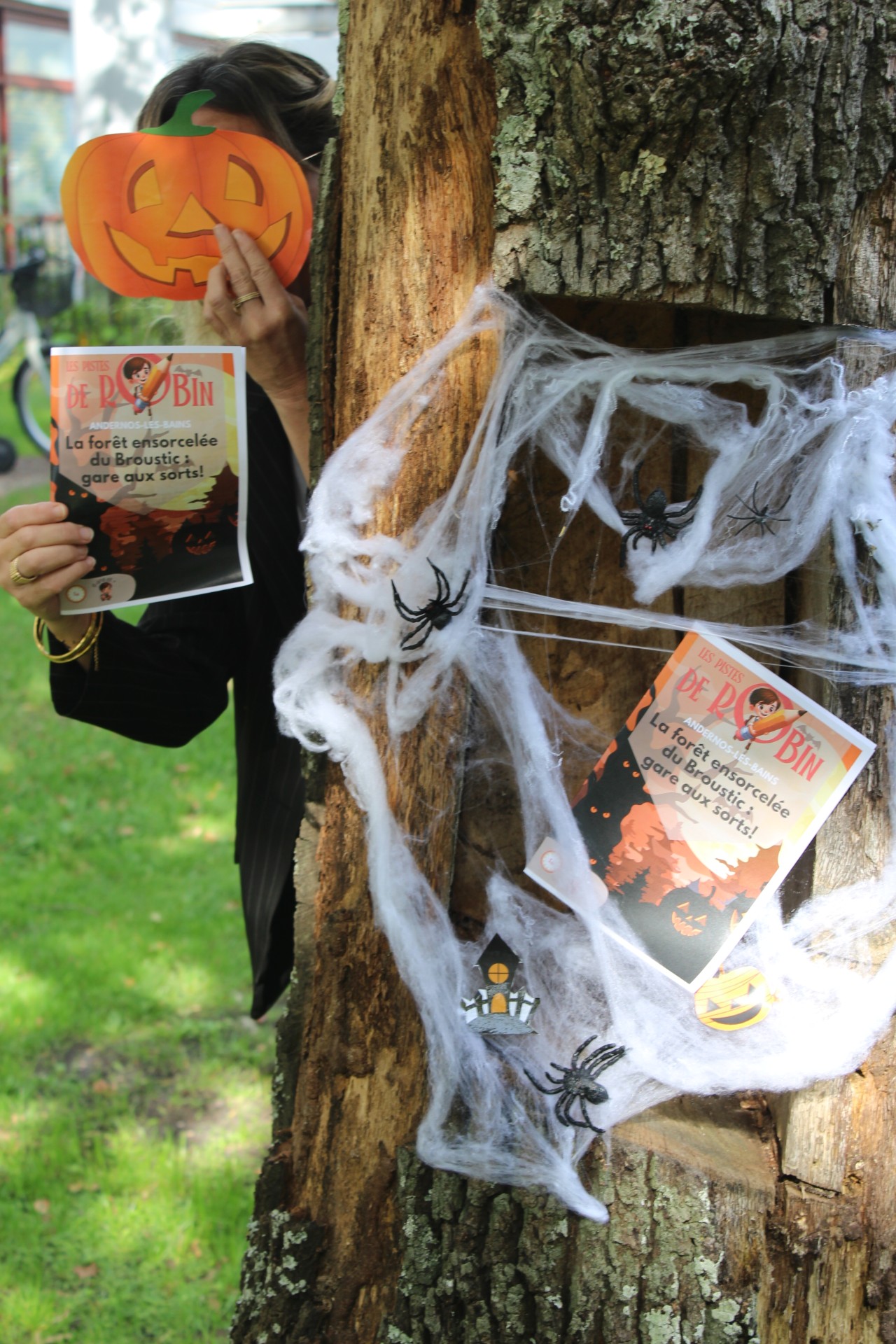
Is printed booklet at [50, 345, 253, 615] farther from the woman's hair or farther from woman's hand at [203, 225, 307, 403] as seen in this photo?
the woman's hair

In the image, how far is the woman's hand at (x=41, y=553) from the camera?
1.38 m

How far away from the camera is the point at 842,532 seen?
128 cm

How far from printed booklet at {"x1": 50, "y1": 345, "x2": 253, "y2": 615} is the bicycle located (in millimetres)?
6427

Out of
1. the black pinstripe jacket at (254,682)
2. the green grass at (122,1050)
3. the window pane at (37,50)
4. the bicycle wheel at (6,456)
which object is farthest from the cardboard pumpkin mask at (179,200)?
the window pane at (37,50)

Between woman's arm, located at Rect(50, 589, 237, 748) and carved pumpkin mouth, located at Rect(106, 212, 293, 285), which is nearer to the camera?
carved pumpkin mouth, located at Rect(106, 212, 293, 285)

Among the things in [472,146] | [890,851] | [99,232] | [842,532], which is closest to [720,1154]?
[890,851]

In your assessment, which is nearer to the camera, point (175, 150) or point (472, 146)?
point (472, 146)

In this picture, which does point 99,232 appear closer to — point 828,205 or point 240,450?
point 240,450

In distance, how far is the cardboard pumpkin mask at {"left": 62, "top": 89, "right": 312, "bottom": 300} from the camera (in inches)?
55.8

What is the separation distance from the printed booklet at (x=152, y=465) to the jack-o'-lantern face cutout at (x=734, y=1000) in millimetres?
825

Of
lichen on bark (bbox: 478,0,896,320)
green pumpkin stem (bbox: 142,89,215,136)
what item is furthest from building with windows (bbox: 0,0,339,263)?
lichen on bark (bbox: 478,0,896,320)

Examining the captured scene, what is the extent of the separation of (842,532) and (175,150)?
1.00 m

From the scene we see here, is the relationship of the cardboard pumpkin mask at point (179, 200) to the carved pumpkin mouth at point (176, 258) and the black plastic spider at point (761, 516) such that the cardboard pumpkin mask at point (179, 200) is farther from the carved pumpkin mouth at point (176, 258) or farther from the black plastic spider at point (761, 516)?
the black plastic spider at point (761, 516)

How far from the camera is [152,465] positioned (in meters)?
1.39
